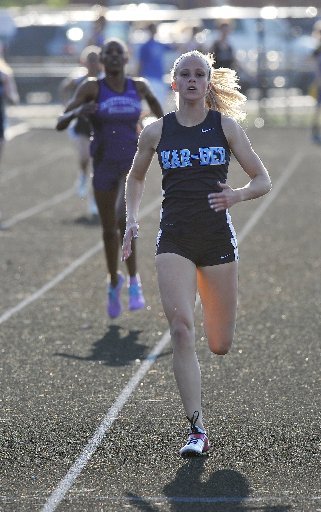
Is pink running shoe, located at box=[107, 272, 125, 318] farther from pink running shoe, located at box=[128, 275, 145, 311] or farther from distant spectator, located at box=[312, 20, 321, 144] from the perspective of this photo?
distant spectator, located at box=[312, 20, 321, 144]

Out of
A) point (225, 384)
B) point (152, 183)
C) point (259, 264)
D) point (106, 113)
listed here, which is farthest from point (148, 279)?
point (152, 183)

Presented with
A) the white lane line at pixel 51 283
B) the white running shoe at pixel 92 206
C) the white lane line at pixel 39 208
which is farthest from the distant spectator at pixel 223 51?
the white lane line at pixel 51 283

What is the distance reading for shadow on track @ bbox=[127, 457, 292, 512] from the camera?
21.3ft

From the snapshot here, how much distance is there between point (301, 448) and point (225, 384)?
5.71 feet

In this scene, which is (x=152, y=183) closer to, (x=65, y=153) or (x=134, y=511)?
(x=65, y=153)

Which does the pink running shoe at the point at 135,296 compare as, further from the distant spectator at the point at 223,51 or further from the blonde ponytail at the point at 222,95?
the distant spectator at the point at 223,51

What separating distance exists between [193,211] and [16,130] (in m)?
26.4

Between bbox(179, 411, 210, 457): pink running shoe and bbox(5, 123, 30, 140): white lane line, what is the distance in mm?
24775

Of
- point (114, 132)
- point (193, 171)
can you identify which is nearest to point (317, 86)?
point (114, 132)

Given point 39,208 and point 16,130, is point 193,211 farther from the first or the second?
point 16,130

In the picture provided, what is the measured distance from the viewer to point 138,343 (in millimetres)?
10719

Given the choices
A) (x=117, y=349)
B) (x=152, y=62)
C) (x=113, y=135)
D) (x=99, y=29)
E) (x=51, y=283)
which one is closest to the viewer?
(x=117, y=349)

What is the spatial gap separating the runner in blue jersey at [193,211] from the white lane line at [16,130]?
961 inches

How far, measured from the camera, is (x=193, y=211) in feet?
24.8
